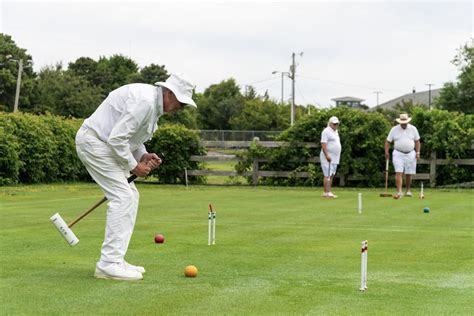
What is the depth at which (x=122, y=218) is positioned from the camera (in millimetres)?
6578

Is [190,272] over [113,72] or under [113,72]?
under

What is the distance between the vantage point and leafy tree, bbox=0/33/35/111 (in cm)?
6110

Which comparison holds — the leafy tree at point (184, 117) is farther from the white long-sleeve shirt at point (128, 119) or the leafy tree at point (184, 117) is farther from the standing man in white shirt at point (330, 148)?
the white long-sleeve shirt at point (128, 119)

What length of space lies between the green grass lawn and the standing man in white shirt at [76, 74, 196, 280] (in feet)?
0.86

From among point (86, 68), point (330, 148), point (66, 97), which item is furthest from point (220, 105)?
point (330, 148)

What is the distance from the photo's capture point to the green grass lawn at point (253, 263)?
5.57m

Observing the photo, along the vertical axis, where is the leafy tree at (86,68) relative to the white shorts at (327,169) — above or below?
above

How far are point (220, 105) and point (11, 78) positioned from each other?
2454 centimetres

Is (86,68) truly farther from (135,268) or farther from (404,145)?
(135,268)

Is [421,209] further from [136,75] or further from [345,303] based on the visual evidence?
[136,75]

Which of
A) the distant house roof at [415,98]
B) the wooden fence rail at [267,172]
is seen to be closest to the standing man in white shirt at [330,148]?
the wooden fence rail at [267,172]

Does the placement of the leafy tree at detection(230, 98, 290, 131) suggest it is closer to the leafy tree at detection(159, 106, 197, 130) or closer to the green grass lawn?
the leafy tree at detection(159, 106, 197, 130)

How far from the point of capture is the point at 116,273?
647 cm

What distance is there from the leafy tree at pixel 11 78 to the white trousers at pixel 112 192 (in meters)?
55.8
